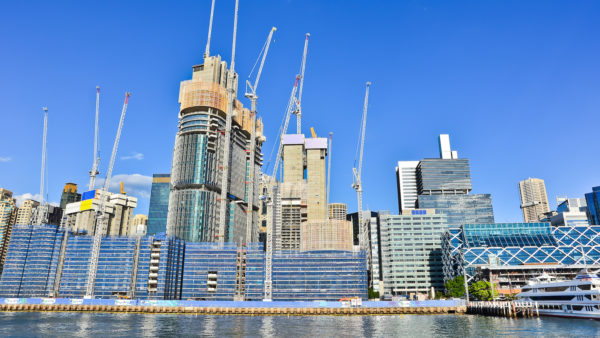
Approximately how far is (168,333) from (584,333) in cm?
9130

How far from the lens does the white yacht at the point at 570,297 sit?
122 meters

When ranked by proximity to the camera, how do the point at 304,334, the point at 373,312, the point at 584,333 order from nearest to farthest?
1. the point at 584,333
2. the point at 304,334
3. the point at 373,312

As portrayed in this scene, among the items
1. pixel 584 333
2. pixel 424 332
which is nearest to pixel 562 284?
pixel 584 333

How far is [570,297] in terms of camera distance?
5133 inches

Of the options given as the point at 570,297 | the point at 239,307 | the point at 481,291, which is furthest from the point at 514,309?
the point at 239,307

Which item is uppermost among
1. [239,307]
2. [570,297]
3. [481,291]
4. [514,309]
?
[481,291]

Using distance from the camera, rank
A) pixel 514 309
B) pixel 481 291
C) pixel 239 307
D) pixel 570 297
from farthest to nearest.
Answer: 1. pixel 481 291
2. pixel 239 307
3. pixel 514 309
4. pixel 570 297

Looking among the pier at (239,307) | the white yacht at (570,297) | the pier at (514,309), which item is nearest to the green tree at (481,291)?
the pier at (239,307)

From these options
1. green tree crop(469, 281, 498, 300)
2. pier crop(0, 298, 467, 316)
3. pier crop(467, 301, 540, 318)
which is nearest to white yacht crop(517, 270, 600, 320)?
pier crop(467, 301, 540, 318)

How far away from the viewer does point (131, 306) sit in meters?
185

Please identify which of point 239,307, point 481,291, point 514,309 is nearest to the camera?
point 514,309

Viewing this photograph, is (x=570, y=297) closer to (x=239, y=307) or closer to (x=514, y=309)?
(x=514, y=309)

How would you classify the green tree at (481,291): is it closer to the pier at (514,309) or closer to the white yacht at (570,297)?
the pier at (514,309)

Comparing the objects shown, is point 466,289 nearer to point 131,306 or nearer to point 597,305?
point 597,305
